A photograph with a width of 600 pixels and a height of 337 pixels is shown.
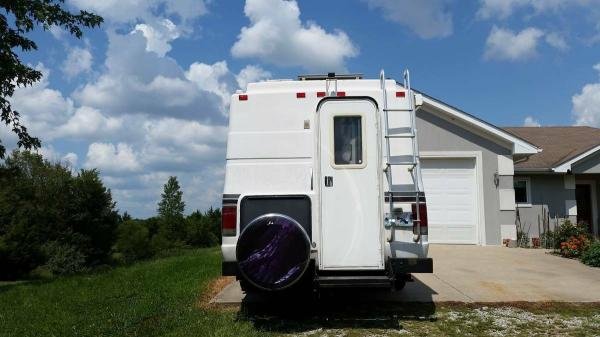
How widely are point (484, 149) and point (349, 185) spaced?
9793mm

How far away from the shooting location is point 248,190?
6.71 metres

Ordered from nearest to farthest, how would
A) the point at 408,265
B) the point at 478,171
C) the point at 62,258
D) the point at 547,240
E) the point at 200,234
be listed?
the point at 408,265 < the point at 478,171 < the point at 547,240 < the point at 62,258 < the point at 200,234

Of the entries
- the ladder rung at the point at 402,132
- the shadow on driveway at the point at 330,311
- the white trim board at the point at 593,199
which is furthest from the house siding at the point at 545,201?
the ladder rung at the point at 402,132

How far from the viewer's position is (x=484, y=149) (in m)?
15.2

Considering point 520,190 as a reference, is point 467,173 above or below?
above

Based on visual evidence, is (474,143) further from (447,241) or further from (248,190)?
(248,190)

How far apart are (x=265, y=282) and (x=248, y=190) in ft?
3.85

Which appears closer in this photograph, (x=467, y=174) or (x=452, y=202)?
(x=452, y=202)

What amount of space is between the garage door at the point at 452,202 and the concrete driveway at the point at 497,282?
2106 mm

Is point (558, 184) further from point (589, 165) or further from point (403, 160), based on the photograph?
point (403, 160)

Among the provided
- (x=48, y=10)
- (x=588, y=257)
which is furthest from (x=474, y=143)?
(x=48, y=10)

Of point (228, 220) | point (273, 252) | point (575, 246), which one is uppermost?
point (228, 220)

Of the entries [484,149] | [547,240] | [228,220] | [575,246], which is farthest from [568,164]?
[228,220]

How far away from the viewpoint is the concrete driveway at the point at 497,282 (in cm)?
822
